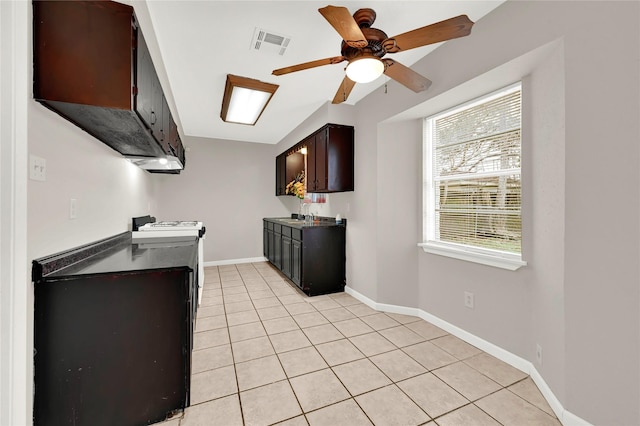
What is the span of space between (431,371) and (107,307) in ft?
7.10

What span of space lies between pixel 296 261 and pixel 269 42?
271 centimetres

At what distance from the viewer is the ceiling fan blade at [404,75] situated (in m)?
1.94

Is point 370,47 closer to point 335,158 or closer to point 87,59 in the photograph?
point 87,59

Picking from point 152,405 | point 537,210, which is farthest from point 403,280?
point 152,405

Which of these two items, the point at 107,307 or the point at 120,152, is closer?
the point at 107,307

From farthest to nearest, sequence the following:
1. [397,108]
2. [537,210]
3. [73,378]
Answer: [397,108]
[537,210]
[73,378]

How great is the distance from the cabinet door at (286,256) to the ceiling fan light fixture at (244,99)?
198 cm

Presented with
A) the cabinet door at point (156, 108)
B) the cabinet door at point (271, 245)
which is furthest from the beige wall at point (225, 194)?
the cabinet door at point (156, 108)

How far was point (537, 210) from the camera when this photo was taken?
193 centimetres

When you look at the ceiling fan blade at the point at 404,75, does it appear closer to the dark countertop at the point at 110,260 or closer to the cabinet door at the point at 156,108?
the cabinet door at the point at 156,108

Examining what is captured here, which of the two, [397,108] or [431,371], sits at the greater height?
[397,108]

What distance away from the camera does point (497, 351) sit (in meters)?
2.23

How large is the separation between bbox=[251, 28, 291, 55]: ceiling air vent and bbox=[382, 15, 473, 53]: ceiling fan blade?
99 cm

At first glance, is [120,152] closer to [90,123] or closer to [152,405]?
[90,123]
